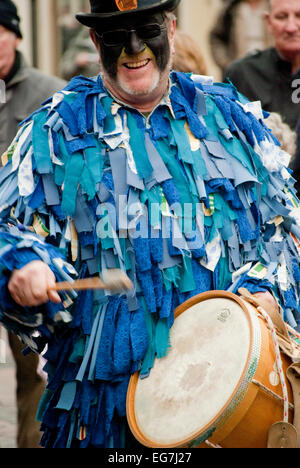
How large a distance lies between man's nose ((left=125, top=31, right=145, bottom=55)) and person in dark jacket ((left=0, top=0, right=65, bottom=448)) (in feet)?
5.44

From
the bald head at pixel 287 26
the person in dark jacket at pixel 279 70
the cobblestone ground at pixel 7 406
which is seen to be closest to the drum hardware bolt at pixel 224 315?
the cobblestone ground at pixel 7 406

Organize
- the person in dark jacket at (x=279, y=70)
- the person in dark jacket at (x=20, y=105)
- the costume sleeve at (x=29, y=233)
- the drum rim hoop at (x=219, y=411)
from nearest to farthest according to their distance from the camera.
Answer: the drum rim hoop at (x=219, y=411) < the costume sleeve at (x=29, y=233) < the person in dark jacket at (x=20, y=105) < the person in dark jacket at (x=279, y=70)

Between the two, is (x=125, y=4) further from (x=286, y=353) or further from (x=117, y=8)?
(x=286, y=353)

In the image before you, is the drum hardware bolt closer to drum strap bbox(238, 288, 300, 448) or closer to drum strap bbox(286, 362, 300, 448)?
drum strap bbox(238, 288, 300, 448)

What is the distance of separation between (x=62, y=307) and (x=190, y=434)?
1.94 ft

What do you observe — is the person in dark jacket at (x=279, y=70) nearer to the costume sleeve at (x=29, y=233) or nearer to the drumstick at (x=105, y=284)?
the costume sleeve at (x=29, y=233)

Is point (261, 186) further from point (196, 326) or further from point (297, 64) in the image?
point (297, 64)

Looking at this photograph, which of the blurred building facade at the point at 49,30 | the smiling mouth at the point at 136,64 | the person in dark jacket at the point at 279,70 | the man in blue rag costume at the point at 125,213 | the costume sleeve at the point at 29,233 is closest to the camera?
the costume sleeve at the point at 29,233

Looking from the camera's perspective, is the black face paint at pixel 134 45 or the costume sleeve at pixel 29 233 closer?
the costume sleeve at pixel 29 233

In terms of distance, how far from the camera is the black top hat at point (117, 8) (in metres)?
3.39

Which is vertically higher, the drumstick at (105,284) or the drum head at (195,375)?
the drumstick at (105,284)

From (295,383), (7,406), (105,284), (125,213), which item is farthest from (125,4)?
(7,406)

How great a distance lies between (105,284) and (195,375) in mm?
409

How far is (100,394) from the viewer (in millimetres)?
3365
